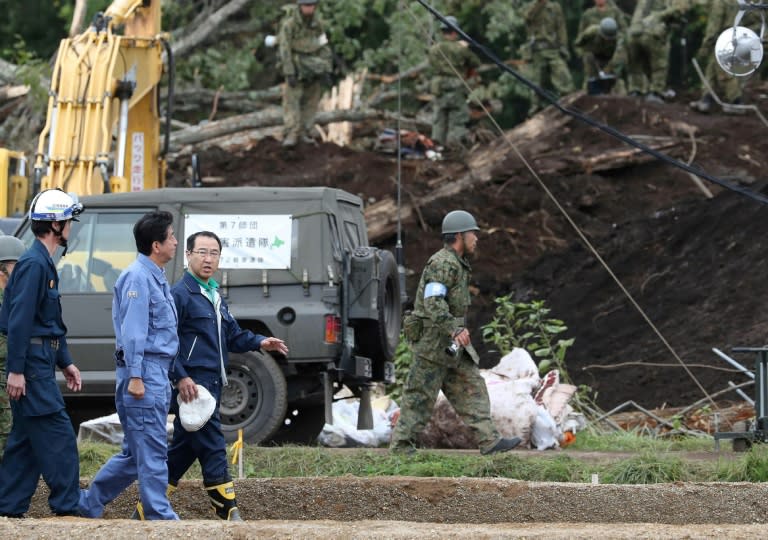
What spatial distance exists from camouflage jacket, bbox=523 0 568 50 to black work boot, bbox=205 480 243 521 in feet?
56.8

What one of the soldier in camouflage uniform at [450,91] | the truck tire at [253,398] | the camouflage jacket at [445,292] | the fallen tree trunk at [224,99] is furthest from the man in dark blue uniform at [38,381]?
the fallen tree trunk at [224,99]

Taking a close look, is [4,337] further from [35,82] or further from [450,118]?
[450,118]

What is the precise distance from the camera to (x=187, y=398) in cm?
847

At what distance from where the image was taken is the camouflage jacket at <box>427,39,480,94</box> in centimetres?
2325

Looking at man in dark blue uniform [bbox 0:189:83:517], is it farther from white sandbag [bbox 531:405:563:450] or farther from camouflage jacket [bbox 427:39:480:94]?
camouflage jacket [bbox 427:39:480:94]

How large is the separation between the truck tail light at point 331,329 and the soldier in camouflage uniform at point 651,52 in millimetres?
12206

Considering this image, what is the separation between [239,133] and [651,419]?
1190 cm

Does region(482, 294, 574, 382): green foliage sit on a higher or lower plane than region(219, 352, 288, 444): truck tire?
higher

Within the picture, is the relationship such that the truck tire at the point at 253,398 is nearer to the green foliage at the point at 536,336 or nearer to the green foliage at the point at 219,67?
the green foliage at the point at 536,336

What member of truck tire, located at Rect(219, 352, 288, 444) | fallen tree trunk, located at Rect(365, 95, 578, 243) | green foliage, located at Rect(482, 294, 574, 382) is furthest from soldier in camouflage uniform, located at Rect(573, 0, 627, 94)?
truck tire, located at Rect(219, 352, 288, 444)

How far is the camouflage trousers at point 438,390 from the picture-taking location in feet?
38.1

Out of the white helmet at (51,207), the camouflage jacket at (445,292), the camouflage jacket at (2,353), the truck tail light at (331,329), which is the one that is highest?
the white helmet at (51,207)

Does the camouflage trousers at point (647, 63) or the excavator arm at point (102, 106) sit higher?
the camouflage trousers at point (647, 63)

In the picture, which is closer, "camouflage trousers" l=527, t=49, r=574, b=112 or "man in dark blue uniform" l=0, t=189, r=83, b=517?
"man in dark blue uniform" l=0, t=189, r=83, b=517
